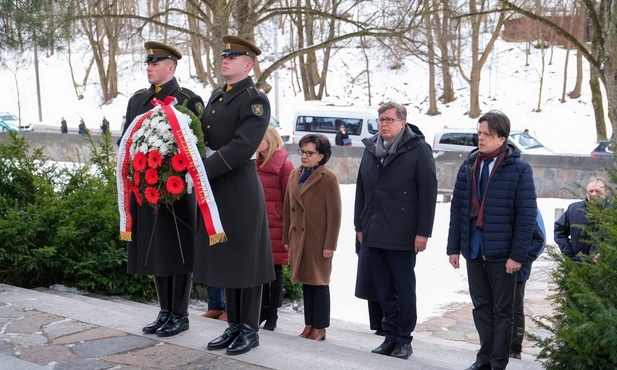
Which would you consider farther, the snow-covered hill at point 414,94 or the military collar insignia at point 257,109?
the snow-covered hill at point 414,94

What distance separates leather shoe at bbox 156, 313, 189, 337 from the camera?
543 cm

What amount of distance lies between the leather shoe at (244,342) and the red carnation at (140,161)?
121 cm

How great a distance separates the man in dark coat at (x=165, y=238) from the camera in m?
5.47

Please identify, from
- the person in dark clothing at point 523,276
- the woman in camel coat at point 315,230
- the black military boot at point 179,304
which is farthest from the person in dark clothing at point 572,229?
the black military boot at point 179,304

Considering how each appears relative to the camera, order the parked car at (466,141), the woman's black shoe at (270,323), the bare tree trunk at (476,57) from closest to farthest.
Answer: the woman's black shoe at (270,323)
the parked car at (466,141)
the bare tree trunk at (476,57)

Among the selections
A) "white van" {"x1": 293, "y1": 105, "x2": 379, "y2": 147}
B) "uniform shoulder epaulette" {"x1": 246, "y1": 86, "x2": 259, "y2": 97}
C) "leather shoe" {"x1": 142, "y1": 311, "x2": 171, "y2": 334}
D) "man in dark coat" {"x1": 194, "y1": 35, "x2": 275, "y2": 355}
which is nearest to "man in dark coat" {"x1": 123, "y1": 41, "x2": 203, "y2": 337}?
"leather shoe" {"x1": 142, "y1": 311, "x2": 171, "y2": 334}

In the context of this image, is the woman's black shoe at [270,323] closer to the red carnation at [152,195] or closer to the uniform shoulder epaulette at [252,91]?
the red carnation at [152,195]

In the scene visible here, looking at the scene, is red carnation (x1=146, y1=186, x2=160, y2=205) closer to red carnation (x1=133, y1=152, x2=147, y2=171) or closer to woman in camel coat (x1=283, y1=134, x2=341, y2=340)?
red carnation (x1=133, y1=152, x2=147, y2=171)

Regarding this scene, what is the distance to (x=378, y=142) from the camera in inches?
238

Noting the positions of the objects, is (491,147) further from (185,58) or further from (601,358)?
(185,58)

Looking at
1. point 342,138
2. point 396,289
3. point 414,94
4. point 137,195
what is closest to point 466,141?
point 342,138

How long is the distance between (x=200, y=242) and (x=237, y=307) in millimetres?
498

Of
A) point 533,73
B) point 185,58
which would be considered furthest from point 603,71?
point 185,58

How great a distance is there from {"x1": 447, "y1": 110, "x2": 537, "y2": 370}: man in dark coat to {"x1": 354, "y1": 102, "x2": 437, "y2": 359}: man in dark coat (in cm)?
44
